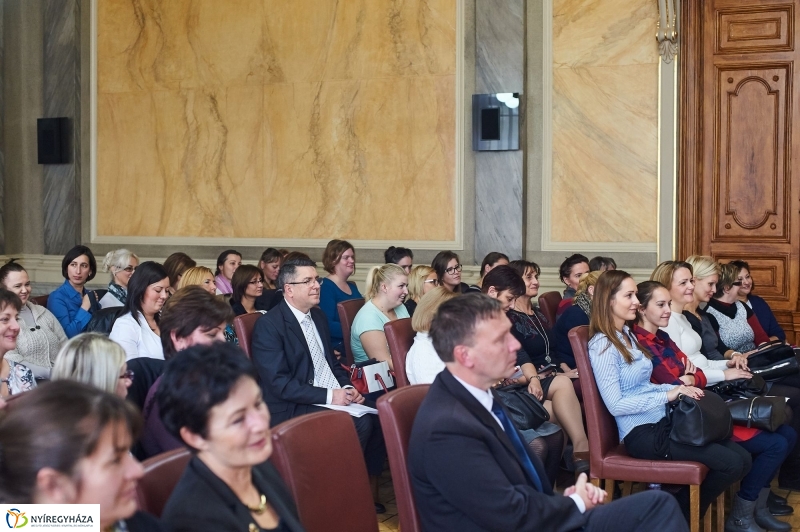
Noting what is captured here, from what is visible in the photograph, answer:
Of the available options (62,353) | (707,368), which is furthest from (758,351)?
(62,353)

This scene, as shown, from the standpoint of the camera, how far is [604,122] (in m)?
7.21

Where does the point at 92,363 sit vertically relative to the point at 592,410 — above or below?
above

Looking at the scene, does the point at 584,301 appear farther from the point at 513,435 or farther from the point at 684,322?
the point at 513,435

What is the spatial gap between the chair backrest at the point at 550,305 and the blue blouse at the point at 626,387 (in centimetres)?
230

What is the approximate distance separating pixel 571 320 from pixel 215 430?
3600 mm

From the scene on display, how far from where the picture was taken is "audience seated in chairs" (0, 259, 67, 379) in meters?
4.58

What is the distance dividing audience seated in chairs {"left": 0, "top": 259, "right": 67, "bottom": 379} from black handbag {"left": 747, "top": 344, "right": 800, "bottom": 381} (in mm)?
3650

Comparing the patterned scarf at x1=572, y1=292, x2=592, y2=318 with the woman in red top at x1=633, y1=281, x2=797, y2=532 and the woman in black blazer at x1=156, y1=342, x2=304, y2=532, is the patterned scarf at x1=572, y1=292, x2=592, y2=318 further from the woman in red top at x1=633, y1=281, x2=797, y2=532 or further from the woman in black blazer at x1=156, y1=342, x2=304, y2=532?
the woman in black blazer at x1=156, y1=342, x2=304, y2=532

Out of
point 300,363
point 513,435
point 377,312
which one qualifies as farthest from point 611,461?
point 377,312

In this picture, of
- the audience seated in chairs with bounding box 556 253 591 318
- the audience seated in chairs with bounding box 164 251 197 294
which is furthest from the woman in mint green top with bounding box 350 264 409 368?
the audience seated in chairs with bounding box 556 253 591 318

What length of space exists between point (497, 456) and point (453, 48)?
560 centimetres

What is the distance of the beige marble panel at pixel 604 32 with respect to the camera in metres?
7.08

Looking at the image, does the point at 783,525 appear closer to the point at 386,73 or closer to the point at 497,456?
the point at 497,456

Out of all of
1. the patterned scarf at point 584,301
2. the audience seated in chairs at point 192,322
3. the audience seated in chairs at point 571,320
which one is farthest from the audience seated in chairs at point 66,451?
the patterned scarf at point 584,301
